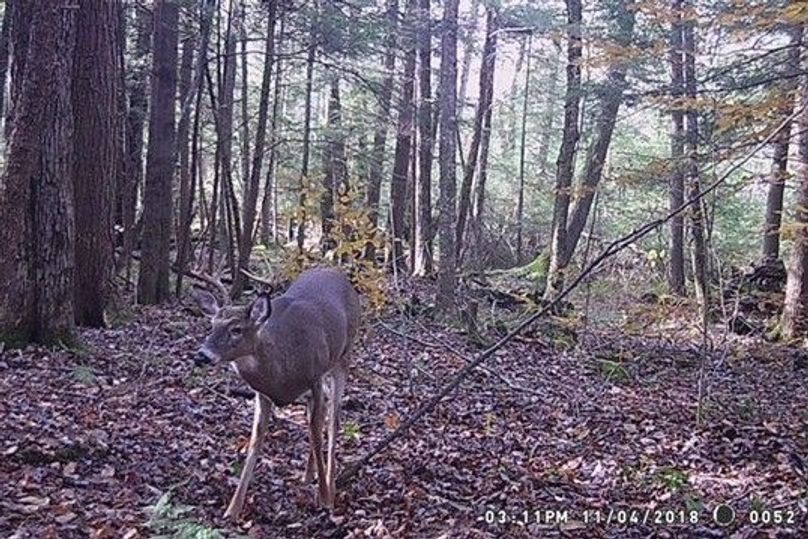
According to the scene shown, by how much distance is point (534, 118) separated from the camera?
121 feet

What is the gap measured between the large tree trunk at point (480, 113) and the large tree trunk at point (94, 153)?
9673 mm

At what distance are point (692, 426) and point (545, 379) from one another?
234 cm

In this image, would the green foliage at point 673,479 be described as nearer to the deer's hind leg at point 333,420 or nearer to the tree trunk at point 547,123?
the deer's hind leg at point 333,420

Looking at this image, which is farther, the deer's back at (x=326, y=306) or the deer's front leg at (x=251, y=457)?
the deer's back at (x=326, y=306)

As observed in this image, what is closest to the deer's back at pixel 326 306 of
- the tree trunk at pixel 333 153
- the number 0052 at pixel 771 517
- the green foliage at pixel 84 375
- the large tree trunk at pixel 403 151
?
the green foliage at pixel 84 375

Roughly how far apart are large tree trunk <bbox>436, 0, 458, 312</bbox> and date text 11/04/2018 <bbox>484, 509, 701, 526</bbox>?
26.8 ft

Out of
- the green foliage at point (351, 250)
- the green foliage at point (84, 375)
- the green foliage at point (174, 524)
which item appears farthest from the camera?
the green foliage at point (351, 250)

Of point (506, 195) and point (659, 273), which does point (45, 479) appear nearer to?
point (659, 273)

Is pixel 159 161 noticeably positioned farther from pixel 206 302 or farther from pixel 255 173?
pixel 206 302

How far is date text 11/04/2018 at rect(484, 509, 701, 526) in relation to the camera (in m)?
5.32

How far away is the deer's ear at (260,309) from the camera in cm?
503

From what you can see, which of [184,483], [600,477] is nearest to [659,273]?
[600,477]

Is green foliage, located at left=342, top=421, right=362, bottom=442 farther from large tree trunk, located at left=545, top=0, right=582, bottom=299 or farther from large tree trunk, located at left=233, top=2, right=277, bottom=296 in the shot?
large tree trunk, located at left=545, top=0, right=582, bottom=299

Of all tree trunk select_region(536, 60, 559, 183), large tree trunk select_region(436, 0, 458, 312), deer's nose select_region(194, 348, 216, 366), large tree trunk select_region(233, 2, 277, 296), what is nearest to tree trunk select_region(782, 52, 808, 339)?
large tree trunk select_region(436, 0, 458, 312)
